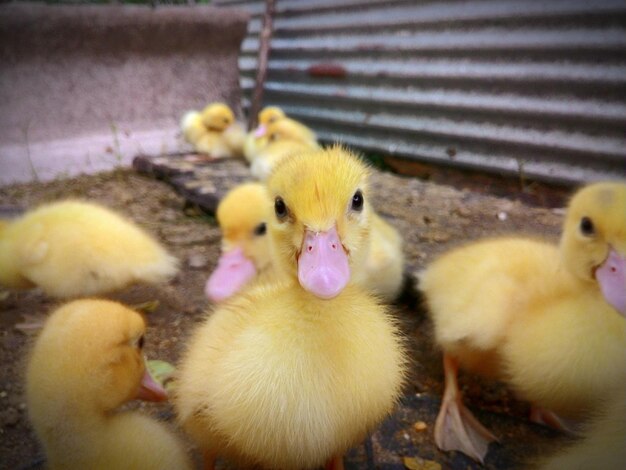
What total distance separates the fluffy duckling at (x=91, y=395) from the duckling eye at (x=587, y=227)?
1.13m

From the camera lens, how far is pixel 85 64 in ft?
8.70

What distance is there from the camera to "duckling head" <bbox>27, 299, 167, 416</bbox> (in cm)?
96

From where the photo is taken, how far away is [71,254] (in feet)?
5.59

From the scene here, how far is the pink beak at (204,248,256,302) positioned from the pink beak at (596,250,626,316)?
43.0 inches

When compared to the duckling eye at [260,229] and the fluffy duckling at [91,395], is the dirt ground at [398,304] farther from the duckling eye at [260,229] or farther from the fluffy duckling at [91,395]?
the duckling eye at [260,229]

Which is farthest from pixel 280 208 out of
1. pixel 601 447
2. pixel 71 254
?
pixel 71 254

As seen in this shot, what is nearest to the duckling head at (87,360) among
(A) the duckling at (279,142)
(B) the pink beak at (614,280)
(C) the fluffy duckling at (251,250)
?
(C) the fluffy duckling at (251,250)

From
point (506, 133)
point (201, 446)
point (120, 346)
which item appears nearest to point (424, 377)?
point (201, 446)

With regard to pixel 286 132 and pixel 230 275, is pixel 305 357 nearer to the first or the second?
pixel 230 275

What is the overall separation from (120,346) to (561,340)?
1.07 meters

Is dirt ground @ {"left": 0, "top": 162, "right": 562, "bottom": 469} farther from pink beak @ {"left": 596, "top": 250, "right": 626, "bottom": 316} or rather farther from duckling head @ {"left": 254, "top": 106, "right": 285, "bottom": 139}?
duckling head @ {"left": 254, "top": 106, "right": 285, "bottom": 139}

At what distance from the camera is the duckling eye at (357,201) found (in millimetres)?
1050

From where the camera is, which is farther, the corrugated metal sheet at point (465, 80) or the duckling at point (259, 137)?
the duckling at point (259, 137)

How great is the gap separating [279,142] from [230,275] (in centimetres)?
167
